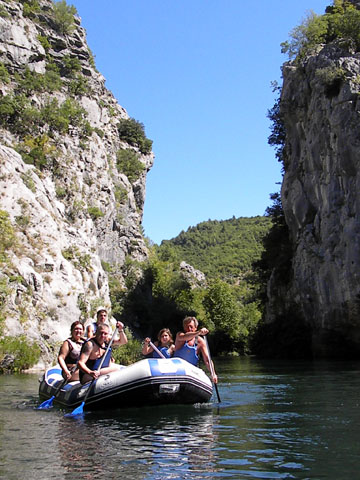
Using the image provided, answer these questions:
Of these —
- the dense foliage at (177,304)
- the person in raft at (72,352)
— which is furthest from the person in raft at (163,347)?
the dense foliage at (177,304)

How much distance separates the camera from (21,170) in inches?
1359

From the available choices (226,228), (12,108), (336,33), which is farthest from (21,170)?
(226,228)

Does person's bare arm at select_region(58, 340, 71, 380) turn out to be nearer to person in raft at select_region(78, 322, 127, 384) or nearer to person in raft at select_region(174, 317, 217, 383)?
person in raft at select_region(78, 322, 127, 384)

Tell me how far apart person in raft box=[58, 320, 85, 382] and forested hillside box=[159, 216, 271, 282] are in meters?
89.2

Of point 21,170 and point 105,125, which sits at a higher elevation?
point 105,125

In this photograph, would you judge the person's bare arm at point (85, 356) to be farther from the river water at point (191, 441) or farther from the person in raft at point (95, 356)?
the river water at point (191, 441)

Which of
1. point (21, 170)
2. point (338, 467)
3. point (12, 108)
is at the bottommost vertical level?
point (338, 467)

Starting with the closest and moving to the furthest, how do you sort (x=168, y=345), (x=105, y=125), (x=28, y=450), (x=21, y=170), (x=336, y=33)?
(x=28, y=450)
(x=168, y=345)
(x=21, y=170)
(x=336, y=33)
(x=105, y=125)

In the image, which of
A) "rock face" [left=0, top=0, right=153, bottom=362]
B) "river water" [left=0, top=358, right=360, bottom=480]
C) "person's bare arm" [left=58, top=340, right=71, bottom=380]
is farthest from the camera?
"rock face" [left=0, top=0, right=153, bottom=362]

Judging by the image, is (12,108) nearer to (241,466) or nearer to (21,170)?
(21,170)

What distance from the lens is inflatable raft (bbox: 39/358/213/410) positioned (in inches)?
396

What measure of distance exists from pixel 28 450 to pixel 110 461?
4.31 ft

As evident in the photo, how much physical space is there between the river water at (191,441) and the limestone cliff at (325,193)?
825 inches

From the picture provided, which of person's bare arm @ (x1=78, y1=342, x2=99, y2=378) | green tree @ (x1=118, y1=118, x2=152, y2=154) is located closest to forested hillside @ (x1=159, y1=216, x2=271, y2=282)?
green tree @ (x1=118, y1=118, x2=152, y2=154)
